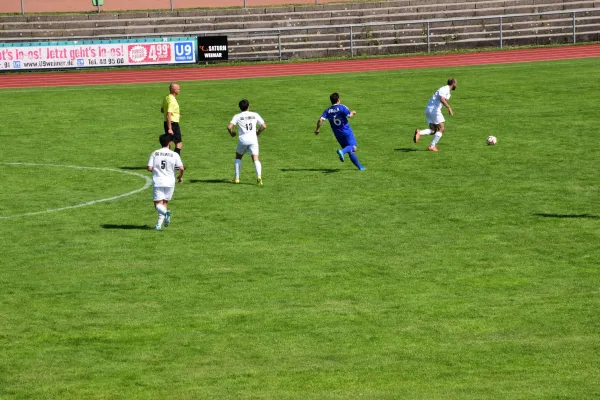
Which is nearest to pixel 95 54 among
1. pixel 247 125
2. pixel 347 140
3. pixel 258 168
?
pixel 347 140

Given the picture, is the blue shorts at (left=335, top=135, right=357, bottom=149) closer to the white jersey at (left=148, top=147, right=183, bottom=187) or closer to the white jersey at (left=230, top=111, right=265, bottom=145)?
the white jersey at (left=230, top=111, right=265, bottom=145)

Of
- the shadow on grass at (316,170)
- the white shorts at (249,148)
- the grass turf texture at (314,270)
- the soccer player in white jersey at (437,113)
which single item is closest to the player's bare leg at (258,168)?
the white shorts at (249,148)

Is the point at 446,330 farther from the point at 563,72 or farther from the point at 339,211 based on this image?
the point at 563,72

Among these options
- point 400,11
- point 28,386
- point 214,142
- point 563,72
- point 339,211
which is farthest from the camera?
point 400,11

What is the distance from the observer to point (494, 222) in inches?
858

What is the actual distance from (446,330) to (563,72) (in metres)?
34.1

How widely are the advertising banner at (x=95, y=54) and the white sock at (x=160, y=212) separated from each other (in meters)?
34.0

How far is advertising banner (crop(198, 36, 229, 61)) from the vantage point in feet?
183

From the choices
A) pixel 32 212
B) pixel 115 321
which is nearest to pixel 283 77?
pixel 32 212

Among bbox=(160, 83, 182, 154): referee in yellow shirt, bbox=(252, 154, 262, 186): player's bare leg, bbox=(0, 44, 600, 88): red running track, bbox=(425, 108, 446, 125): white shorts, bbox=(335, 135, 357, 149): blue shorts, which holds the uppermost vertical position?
bbox=(0, 44, 600, 88): red running track

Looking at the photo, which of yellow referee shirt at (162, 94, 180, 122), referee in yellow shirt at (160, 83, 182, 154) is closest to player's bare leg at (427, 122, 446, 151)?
referee in yellow shirt at (160, 83, 182, 154)

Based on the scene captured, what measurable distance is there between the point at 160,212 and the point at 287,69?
32.7 meters

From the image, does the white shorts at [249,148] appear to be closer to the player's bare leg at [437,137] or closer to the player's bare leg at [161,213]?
the player's bare leg at [161,213]

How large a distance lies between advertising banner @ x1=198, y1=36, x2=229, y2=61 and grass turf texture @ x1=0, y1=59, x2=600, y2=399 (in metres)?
20.3
